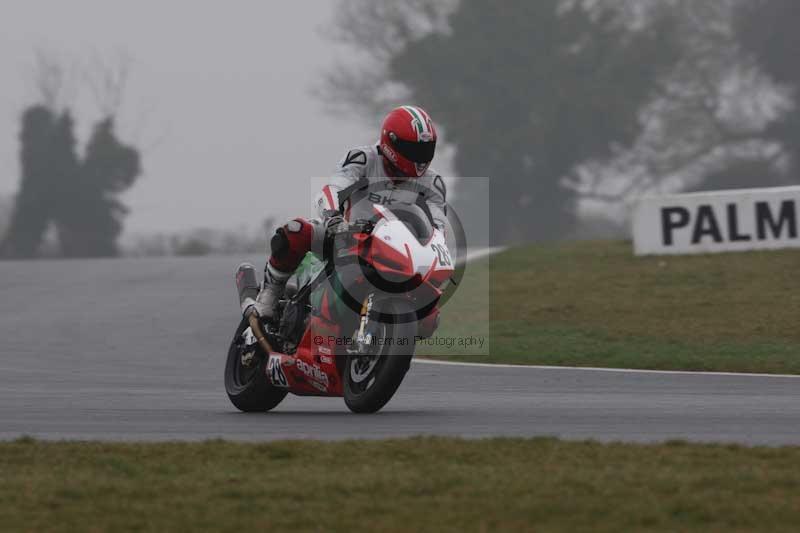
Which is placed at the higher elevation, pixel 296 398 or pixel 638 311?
pixel 638 311

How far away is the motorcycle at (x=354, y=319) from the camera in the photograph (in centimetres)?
952

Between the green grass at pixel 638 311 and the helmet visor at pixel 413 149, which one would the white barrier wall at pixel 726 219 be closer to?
the green grass at pixel 638 311

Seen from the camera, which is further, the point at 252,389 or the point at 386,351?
the point at 252,389

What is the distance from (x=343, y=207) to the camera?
400 inches

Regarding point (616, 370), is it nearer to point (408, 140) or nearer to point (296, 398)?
point (296, 398)

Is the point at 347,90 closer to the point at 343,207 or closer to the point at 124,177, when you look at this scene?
the point at 124,177

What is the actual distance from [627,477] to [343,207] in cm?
368

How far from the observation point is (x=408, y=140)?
990 cm

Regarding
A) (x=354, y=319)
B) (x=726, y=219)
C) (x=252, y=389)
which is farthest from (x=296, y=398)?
(x=726, y=219)

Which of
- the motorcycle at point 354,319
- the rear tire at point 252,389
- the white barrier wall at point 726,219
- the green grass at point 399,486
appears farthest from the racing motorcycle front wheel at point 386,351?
the white barrier wall at point 726,219

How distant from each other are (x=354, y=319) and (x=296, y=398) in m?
2.35

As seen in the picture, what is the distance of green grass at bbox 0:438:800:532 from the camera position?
6160mm

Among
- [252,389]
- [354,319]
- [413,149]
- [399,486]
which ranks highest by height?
[413,149]

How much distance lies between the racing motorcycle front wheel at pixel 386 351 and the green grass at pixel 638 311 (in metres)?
5.44
